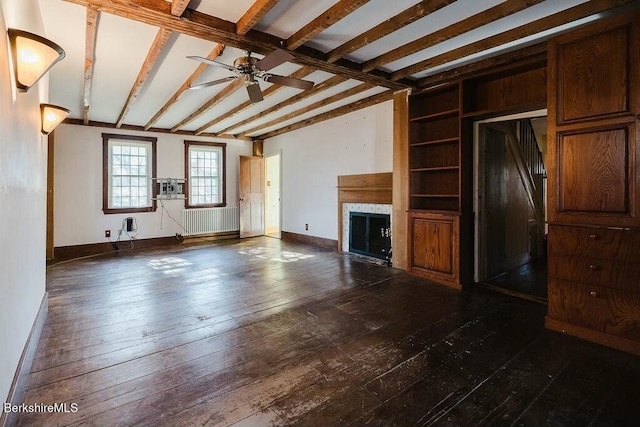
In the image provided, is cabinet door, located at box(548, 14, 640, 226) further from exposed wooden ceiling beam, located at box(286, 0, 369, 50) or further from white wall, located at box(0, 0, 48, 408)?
white wall, located at box(0, 0, 48, 408)

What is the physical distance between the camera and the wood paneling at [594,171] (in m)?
2.38

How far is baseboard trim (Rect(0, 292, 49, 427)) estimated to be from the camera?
1.61 m

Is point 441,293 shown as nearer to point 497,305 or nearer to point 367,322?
point 497,305

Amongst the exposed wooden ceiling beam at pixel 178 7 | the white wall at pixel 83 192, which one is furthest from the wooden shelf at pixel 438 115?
the white wall at pixel 83 192

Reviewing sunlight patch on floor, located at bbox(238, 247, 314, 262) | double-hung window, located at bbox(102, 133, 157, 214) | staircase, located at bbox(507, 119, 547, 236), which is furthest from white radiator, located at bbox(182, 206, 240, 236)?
staircase, located at bbox(507, 119, 547, 236)

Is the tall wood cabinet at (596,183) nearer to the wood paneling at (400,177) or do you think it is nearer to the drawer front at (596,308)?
the drawer front at (596,308)

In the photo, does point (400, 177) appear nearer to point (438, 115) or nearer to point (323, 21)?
point (438, 115)

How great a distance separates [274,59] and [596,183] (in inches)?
110

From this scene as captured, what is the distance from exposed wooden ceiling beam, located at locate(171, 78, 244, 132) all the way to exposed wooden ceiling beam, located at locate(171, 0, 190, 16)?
1.40 metres

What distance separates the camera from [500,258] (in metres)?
4.44

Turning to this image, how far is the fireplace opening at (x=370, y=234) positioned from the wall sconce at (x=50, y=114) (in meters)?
4.22

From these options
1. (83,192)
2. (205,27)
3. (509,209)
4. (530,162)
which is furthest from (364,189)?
(83,192)

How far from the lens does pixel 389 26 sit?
2.86m

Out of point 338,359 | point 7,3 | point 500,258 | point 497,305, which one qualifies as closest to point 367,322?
point 338,359
